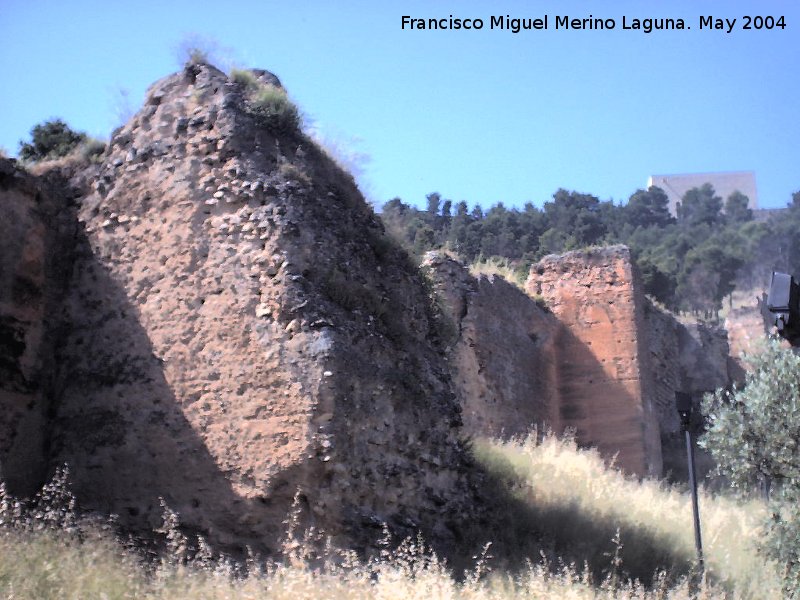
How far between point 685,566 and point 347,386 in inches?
158

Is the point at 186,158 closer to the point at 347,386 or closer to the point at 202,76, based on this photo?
the point at 202,76

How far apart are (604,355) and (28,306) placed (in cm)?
1168

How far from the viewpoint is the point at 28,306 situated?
9.36m

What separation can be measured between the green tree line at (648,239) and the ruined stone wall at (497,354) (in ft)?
41.8

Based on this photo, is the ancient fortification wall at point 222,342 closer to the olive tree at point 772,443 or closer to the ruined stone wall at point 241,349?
the ruined stone wall at point 241,349

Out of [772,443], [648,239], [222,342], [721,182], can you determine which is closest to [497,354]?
[772,443]

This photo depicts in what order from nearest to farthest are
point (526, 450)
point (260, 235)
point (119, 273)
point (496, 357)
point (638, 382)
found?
point (260, 235) → point (119, 273) → point (526, 450) → point (496, 357) → point (638, 382)

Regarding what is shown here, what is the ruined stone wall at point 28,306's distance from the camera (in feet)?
29.0

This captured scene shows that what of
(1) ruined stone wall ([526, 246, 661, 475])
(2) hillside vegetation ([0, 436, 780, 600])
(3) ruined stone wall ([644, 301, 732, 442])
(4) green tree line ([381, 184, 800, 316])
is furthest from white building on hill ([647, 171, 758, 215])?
(2) hillside vegetation ([0, 436, 780, 600])

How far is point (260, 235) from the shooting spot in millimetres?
8836

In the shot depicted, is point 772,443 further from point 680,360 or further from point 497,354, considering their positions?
point 680,360

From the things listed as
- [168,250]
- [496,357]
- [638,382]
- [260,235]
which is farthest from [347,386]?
[638,382]

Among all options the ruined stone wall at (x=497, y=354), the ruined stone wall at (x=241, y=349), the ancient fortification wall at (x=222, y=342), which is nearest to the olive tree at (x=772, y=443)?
the ancient fortification wall at (x=222, y=342)

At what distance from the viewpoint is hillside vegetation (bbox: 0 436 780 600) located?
22.6ft
